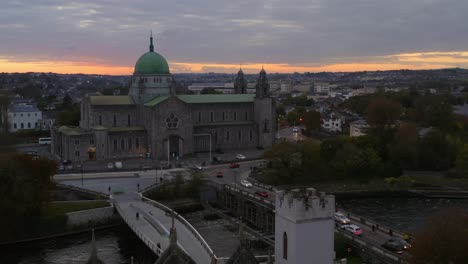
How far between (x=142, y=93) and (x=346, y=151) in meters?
27.1

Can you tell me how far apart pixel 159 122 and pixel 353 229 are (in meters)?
33.9

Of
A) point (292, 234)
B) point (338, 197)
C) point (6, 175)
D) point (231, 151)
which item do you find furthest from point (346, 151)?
point (292, 234)

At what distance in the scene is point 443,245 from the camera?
23578mm

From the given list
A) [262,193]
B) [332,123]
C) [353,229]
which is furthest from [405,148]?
[332,123]

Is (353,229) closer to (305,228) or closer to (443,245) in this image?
(443,245)

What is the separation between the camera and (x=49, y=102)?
409ft

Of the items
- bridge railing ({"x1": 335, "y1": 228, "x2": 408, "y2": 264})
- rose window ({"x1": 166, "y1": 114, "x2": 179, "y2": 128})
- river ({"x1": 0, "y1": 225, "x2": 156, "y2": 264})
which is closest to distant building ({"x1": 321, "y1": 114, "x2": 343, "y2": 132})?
rose window ({"x1": 166, "y1": 114, "x2": 179, "y2": 128})

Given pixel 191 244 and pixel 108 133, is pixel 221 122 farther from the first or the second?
pixel 191 244

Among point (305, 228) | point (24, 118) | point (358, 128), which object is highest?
point (305, 228)

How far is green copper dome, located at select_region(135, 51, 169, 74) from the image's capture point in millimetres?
70562

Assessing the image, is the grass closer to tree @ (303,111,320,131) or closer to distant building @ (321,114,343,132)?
tree @ (303,111,320,131)

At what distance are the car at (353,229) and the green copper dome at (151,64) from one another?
41056 mm

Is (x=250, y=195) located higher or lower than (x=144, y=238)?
higher

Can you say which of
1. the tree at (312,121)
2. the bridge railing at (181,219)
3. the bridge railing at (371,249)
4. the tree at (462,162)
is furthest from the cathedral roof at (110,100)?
the tree at (462,162)
